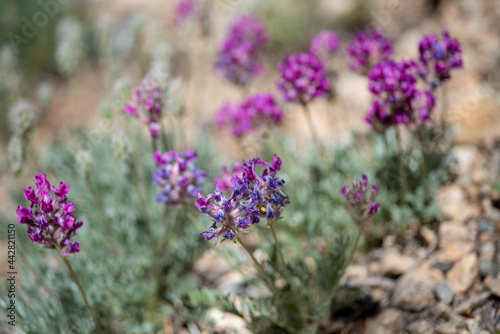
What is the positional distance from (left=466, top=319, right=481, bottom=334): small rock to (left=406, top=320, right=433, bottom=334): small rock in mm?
190

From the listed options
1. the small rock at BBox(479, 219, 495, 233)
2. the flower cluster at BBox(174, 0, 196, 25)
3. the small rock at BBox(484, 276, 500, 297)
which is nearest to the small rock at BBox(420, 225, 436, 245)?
the small rock at BBox(479, 219, 495, 233)

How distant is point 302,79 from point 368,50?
0.56 m

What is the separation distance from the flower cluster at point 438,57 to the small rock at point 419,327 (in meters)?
1.42

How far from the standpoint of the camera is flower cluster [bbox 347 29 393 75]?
121 inches

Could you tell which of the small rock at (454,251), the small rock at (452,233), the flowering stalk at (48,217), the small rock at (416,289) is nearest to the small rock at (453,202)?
the small rock at (452,233)

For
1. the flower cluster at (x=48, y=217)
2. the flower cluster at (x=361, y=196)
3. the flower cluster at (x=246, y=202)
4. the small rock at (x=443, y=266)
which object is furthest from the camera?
the small rock at (x=443, y=266)

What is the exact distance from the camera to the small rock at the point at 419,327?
2283mm

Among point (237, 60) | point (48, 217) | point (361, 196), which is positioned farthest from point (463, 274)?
point (237, 60)

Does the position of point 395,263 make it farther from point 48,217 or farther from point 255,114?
point 48,217

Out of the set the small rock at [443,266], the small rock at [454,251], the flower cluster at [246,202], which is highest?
the flower cluster at [246,202]

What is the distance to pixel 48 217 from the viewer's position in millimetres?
1969

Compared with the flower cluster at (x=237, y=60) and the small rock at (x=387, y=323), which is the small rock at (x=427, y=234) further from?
the flower cluster at (x=237, y=60)

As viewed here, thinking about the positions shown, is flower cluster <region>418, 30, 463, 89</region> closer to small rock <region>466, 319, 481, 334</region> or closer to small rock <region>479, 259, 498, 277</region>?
small rock <region>479, 259, 498, 277</region>

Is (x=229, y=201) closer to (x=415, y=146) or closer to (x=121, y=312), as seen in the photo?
(x=121, y=312)
